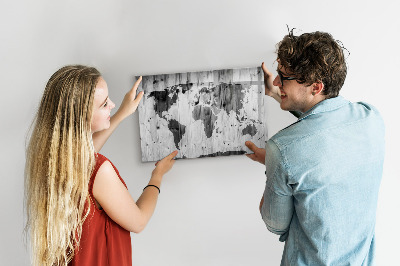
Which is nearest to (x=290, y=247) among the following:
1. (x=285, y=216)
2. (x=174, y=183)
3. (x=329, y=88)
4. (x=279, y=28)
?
(x=285, y=216)

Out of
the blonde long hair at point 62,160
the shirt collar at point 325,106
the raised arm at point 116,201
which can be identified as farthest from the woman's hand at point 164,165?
the shirt collar at point 325,106

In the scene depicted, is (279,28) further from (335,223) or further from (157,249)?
(157,249)

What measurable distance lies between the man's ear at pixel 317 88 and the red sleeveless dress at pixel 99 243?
739 mm

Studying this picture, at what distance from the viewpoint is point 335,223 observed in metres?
1.24

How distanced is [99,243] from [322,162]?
2.67ft

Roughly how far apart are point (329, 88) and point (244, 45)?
577mm

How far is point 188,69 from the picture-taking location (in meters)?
1.77

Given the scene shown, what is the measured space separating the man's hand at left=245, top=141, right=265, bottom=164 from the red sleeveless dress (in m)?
0.66

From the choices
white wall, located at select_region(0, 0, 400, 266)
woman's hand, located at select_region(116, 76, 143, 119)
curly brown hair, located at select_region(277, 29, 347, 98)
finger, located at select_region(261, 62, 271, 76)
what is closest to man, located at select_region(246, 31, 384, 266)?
curly brown hair, located at select_region(277, 29, 347, 98)

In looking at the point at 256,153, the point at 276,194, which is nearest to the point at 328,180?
the point at 276,194

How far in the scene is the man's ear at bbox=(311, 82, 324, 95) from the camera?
1262 mm

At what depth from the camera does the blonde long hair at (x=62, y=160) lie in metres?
1.28

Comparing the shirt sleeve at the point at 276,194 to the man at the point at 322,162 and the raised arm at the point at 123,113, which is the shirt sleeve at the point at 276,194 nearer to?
the man at the point at 322,162

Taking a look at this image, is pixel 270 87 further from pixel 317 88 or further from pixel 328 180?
pixel 328 180
